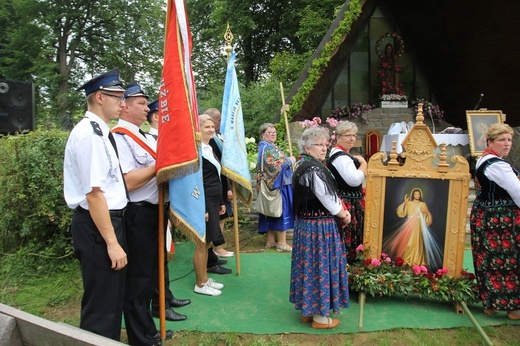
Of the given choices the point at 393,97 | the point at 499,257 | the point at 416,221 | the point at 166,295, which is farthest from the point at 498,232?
the point at 393,97

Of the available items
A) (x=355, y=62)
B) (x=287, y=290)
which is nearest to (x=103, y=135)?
(x=287, y=290)

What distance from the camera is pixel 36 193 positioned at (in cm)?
434

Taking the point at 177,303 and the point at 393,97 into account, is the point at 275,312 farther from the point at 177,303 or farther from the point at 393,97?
the point at 393,97

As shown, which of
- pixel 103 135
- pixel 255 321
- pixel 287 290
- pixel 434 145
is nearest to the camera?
pixel 103 135

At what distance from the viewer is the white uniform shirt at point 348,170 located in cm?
348

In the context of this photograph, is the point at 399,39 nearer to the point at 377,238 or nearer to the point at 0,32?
the point at 377,238

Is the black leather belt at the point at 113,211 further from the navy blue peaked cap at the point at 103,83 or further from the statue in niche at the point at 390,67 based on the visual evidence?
the statue in niche at the point at 390,67

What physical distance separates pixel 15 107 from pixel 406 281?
635 cm

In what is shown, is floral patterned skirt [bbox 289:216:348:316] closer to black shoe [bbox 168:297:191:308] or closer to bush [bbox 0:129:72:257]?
black shoe [bbox 168:297:191:308]

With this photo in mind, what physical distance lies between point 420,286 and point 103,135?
9.65 feet

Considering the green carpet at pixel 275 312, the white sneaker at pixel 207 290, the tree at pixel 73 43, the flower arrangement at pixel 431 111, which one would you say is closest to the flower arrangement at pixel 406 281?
the green carpet at pixel 275 312

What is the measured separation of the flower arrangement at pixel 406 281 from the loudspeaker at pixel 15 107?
577 cm

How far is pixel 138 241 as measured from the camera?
8.43 ft

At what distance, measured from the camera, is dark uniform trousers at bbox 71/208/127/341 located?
2.12 meters
